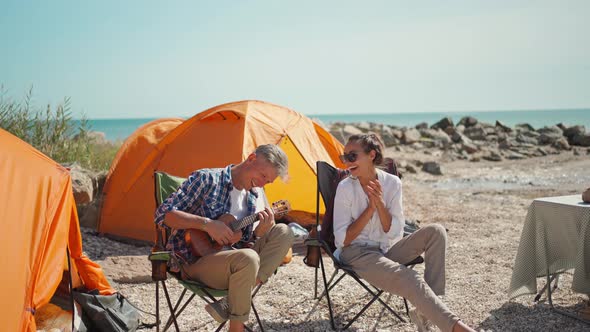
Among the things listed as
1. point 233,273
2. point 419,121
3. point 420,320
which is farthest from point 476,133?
point 419,121

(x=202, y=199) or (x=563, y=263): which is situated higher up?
(x=202, y=199)

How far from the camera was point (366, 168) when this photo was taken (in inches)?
144

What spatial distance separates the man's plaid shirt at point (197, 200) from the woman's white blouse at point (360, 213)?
0.74 meters

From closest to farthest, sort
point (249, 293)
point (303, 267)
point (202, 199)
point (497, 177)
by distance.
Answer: point (249, 293) → point (202, 199) → point (303, 267) → point (497, 177)

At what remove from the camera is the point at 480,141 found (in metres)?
20.5

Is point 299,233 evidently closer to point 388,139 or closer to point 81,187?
point 81,187

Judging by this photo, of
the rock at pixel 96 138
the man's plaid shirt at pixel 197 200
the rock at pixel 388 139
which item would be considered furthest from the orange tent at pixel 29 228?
the rock at pixel 388 139

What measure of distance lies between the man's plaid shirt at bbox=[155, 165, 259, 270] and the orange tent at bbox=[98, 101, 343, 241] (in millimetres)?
2357

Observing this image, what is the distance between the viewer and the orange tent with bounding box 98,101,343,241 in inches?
229

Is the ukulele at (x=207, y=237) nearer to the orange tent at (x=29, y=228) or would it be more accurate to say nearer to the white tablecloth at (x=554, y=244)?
the orange tent at (x=29, y=228)

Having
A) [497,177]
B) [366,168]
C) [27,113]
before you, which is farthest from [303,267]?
[497,177]

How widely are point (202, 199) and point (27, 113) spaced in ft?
14.9

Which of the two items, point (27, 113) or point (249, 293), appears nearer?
point (249, 293)

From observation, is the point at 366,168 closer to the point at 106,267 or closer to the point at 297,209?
the point at 106,267
